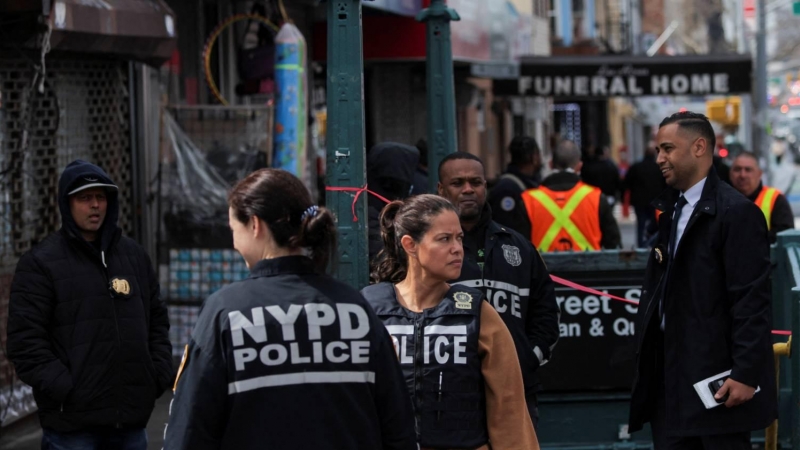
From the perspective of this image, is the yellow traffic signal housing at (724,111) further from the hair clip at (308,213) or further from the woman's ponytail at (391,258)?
the hair clip at (308,213)

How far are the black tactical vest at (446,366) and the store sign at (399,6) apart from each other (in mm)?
8277

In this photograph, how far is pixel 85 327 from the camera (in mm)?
5637

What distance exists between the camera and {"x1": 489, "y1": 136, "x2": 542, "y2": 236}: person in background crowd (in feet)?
30.5

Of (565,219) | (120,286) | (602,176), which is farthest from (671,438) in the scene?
(602,176)

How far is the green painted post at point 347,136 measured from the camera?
232 inches

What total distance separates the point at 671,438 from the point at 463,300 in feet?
4.72

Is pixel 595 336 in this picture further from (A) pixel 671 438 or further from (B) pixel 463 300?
(B) pixel 463 300

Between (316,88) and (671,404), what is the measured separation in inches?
536

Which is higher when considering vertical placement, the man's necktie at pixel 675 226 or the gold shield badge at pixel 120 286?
the man's necktie at pixel 675 226

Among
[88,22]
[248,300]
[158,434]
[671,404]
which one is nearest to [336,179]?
[671,404]

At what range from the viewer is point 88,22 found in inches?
324

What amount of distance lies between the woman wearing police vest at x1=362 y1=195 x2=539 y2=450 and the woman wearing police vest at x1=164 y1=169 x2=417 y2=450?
2.94 feet

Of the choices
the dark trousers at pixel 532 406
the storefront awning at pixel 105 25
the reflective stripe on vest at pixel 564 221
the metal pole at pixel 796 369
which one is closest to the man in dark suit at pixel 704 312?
the dark trousers at pixel 532 406

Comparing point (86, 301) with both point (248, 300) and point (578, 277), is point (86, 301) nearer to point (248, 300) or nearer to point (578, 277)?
point (248, 300)
